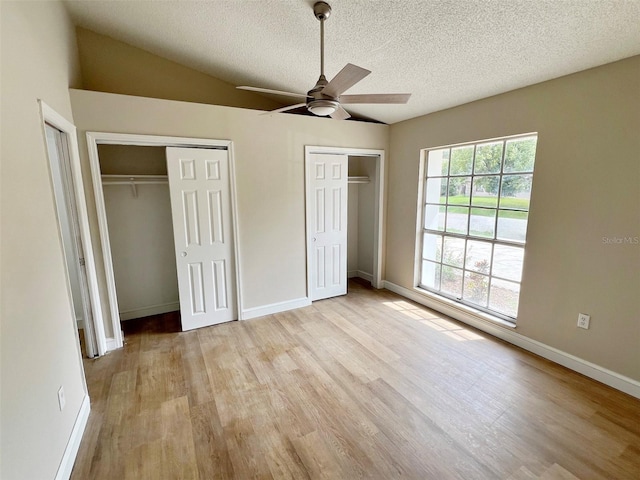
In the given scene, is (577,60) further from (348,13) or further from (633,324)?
(633,324)

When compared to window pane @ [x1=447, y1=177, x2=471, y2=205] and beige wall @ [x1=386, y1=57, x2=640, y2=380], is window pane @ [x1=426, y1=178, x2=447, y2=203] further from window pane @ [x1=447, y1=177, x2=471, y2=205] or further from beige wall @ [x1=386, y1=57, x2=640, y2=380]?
beige wall @ [x1=386, y1=57, x2=640, y2=380]

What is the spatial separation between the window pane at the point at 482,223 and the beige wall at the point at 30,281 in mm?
3745

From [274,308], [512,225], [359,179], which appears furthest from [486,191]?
[274,308]

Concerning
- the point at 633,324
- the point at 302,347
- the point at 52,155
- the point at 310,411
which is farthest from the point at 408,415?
the point at 52,155

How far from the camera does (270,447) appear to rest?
1.88 m

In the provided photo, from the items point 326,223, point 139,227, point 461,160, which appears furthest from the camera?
point 326,223

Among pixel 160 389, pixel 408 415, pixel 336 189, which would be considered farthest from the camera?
pixel 336 189

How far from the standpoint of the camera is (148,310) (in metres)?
3.81

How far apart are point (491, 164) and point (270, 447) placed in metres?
3.27

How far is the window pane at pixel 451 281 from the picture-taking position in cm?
366

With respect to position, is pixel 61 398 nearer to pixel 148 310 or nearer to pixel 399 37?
pixel 148 310

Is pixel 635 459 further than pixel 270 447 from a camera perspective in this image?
No

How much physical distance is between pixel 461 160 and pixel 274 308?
2.93 m

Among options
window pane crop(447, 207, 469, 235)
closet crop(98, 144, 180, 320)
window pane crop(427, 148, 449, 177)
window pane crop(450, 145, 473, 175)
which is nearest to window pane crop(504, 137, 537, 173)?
window pane crop(450, 145, 473, 175)
